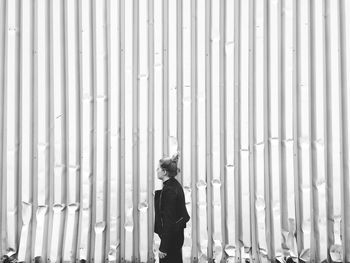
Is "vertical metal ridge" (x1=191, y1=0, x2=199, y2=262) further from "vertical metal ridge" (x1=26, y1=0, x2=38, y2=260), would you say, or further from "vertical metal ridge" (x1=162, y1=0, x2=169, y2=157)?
"vertical metal ridge" (x1=26, y1=0, x2=38, y2=260)

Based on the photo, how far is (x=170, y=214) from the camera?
4.80 metres

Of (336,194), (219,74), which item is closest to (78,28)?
(219,74)

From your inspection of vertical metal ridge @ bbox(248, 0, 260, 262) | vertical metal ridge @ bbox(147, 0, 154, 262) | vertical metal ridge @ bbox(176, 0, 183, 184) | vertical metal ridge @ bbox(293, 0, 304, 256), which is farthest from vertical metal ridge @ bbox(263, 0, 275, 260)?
vertical metal ridge @ bbox(147, 0, 154, 262)

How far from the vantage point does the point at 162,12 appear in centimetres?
616

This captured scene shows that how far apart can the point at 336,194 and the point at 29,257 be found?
11.2 ft

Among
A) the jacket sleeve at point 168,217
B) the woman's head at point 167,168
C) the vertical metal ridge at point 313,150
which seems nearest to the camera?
the jacket sleeve at point 168,217

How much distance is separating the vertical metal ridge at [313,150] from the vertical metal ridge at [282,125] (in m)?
0.28

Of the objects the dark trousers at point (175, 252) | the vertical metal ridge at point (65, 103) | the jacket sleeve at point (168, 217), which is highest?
the vertical metal ridge at point (65, 103)

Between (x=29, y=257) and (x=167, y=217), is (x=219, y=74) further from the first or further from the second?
(x=29, y=257)

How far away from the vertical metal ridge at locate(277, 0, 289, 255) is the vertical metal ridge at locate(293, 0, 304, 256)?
115 mm

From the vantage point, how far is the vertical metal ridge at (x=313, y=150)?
604 cm

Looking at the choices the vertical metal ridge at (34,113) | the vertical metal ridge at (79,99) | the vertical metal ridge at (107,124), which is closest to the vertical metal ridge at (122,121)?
the vertical metal ridge at (107,124)

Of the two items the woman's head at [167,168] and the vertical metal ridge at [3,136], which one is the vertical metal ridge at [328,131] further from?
the vertical metal ridge at [3,136]

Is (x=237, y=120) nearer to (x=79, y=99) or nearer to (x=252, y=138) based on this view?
(x=252, y=138)
